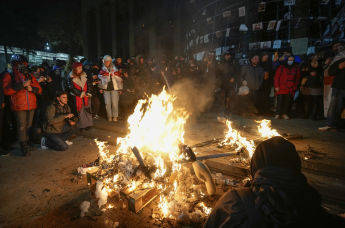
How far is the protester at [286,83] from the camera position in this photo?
829cm

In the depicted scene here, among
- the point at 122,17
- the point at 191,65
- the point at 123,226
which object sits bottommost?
the point at 123,226

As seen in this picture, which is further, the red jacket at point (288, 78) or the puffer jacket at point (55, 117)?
the red jacket at point (288, 78)

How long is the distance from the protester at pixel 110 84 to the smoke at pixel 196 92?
291 centimetres

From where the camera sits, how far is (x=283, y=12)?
33.1ft

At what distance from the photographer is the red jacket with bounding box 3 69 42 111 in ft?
16.6

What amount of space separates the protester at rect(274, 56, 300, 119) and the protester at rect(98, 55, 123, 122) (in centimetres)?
703

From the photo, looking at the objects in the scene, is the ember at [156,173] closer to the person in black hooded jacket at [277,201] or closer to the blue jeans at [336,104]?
the person in black hooded jacket at [277,201]

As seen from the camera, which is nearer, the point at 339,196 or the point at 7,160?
the point at 339,196

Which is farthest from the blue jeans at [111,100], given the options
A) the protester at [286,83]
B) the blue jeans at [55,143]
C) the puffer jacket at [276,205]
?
the puffer jacket at [276,205]

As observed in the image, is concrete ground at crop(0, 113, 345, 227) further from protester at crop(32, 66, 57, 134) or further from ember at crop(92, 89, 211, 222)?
protester at crop(32, 66, 57, 134)

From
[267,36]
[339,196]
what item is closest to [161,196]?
[339,196]

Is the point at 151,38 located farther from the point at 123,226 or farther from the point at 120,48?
the point at 123,226

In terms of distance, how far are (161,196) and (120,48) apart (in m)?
27.6

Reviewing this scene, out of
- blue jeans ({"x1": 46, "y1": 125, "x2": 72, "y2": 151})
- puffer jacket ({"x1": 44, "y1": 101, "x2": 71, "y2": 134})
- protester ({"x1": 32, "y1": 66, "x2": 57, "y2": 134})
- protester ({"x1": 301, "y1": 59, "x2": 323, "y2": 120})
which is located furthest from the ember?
protester ({"x1": 301, "y1": 59, "x2": 323, "y2": 120})
